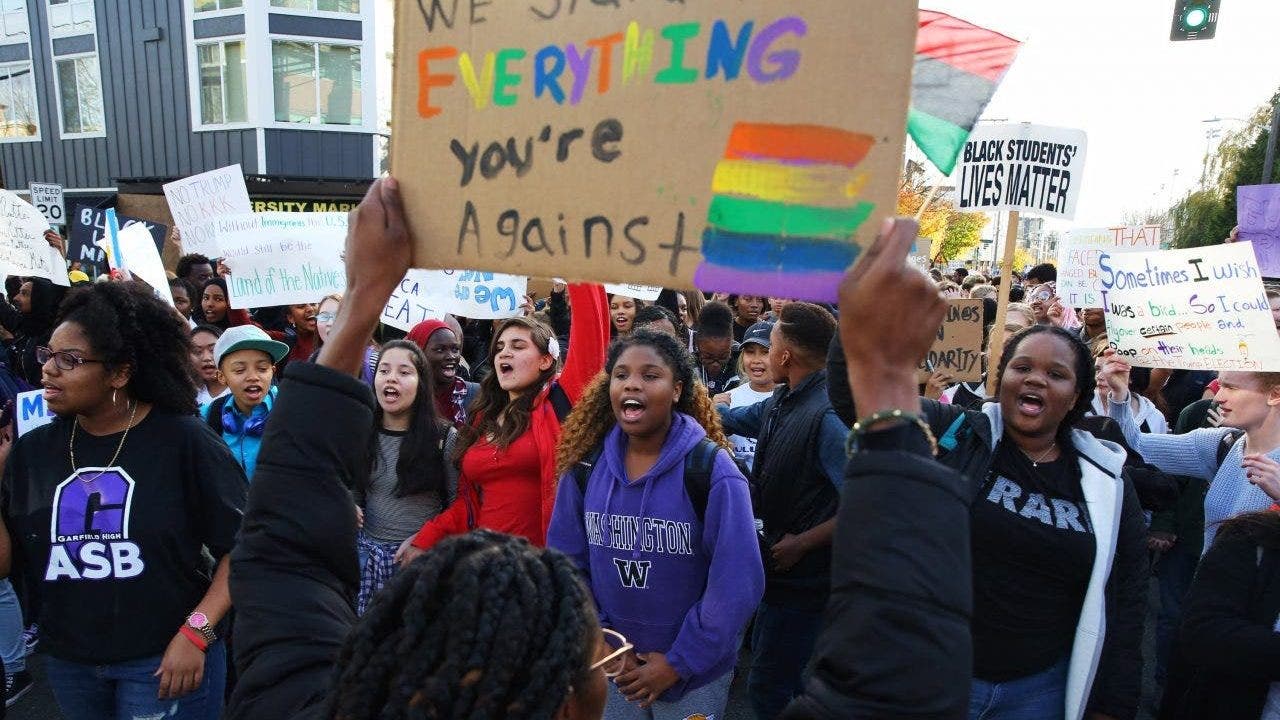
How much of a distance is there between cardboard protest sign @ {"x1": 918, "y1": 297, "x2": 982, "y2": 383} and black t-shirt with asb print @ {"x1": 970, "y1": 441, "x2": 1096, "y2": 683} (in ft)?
8.24

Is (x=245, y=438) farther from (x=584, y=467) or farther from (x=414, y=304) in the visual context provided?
(x=414, y=304)

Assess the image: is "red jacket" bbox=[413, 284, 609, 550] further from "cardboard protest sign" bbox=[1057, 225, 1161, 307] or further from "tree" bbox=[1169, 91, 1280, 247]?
"tree" bbox=[1169, 91, 1280, 247]

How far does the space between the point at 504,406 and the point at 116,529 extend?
62.7 inches

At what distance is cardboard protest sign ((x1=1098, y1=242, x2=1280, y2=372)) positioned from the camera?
3974 millimetres

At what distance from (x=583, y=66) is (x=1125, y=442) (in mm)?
3582

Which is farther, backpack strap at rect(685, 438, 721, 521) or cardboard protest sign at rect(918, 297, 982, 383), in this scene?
cardboard protest sign at rect(918, 297, 982, 383)

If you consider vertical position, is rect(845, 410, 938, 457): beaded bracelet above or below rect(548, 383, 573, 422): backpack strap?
above

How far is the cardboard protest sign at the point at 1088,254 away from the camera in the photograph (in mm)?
6942

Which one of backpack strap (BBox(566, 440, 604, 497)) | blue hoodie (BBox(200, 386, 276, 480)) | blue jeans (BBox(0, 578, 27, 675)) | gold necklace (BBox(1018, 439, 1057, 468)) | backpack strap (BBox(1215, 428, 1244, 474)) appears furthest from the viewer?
blue hoodie (BBox(200, 386, 276, 480))

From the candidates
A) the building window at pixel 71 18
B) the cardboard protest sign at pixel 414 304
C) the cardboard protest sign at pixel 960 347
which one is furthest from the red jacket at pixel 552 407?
the building window at pixel 71 18

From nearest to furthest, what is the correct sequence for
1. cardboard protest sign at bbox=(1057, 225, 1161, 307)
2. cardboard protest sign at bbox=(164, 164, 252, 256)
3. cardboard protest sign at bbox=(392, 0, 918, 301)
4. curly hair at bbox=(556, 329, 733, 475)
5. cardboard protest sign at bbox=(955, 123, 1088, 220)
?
cardboard protest sign at bbox=(392, 0, 918, 301) → curly hair at bbox=(556, 329, 733, 475) → cardboard protest sign at bbox=(955, 123, 1088, 220) → cardboard protest sign at bbox=(1057, 225, 1161, 307) → cardboard protest sign at bbox=(164, 164, 252, 256)

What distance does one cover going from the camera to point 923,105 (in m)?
3.52

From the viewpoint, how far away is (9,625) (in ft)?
12.4

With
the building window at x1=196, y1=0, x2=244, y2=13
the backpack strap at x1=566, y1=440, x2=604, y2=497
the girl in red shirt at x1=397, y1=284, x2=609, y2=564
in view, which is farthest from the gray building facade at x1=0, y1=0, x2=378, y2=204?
the backpack strap at x1=566, y1=440, x2=604, y2=497
